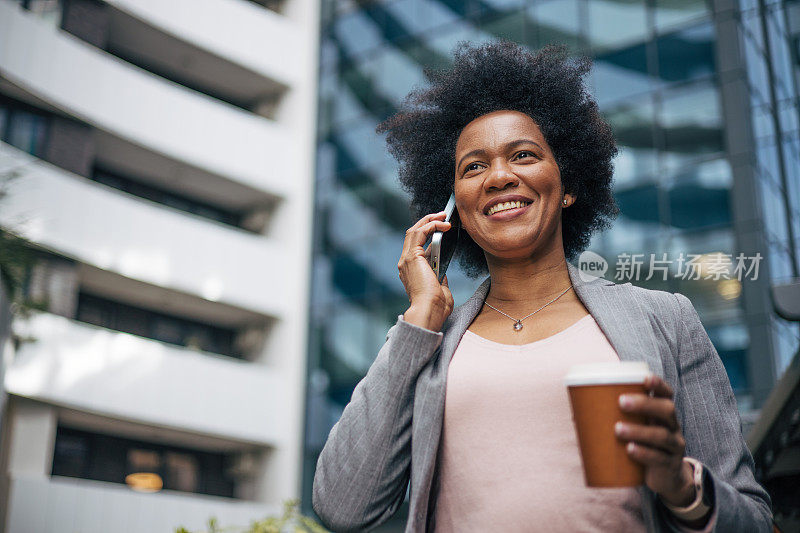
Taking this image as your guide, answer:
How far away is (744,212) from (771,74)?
194 cm

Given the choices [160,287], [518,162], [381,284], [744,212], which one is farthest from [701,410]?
[160,287]

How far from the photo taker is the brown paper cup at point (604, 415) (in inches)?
50.3

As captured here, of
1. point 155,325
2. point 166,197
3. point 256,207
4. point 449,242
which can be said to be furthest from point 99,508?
point 449,242

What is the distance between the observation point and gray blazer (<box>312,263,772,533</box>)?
176cm

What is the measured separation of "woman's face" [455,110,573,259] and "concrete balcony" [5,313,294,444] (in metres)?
12.1

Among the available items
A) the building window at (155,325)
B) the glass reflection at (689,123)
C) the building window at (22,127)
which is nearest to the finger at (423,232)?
the glass reflection at (689,123)

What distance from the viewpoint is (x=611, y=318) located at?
6.19 feet

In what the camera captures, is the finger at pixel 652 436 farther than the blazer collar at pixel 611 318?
No

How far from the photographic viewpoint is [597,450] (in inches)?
51.1

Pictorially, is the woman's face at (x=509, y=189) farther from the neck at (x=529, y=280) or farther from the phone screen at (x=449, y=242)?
the phone screen at (x=449, y=242)

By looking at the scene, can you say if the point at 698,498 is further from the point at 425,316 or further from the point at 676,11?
Answer: the point at 676,11

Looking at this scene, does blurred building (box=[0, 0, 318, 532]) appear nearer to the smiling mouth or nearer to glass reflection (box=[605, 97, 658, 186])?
glass reflection (box=[605, 97, 658, 186])

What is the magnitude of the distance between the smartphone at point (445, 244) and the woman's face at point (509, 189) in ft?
0.29

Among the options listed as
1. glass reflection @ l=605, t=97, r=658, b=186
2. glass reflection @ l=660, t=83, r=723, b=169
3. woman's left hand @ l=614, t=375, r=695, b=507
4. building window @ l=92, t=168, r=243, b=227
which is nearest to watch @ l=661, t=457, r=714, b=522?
woman's left hand @ l=614, t=375, r=695, b=507
